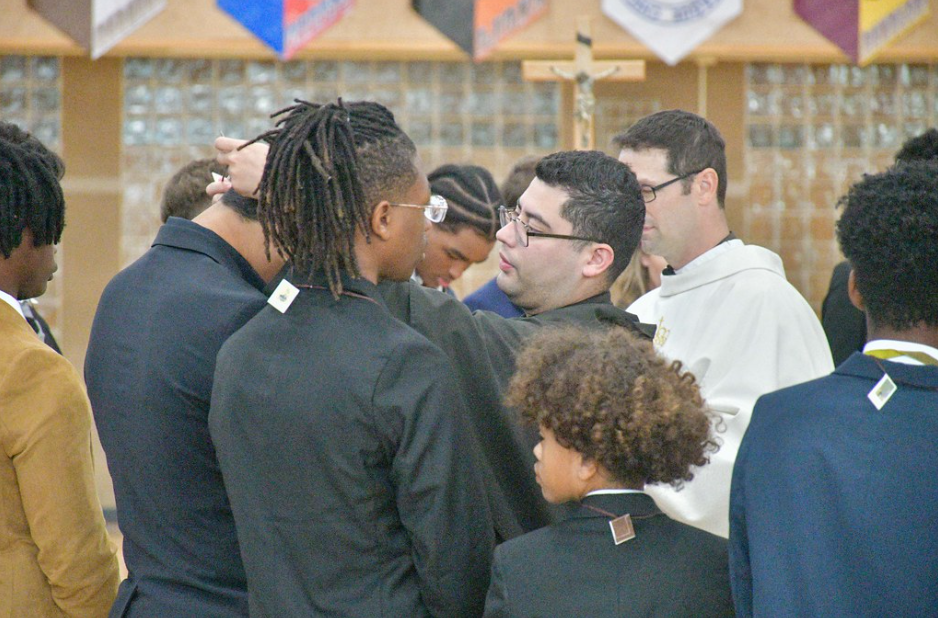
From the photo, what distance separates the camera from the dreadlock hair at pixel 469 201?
13.0ft

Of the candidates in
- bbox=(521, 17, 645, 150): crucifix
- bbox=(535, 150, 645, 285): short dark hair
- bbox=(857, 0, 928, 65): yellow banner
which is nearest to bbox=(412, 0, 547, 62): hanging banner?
bbox=(521, 17, 645, 150): crucifix

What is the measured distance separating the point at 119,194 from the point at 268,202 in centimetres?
516

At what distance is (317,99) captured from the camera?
264 inches

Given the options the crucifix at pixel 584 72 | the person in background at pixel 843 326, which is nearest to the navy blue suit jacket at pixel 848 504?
the person in background at pixel 843 326

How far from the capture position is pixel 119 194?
6727 mm

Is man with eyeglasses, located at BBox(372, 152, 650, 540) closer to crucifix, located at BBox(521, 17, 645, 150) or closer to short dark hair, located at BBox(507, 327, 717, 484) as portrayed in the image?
short dark hair, located at BBox(507, 327, 717, 484)

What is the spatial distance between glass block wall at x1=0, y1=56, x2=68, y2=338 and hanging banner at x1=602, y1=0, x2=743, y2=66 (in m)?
3.60

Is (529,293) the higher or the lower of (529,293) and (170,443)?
the higher

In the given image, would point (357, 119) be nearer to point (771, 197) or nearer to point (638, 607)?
point (638, 607)

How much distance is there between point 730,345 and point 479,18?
3926 mm

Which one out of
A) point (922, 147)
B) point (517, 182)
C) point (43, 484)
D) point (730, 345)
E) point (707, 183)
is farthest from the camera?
point (517, 182)

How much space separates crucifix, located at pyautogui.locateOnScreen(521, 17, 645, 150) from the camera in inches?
211

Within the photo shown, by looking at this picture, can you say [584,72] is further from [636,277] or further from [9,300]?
[9,300]

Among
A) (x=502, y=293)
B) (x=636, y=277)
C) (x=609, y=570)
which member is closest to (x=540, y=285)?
(x=609, y=570)
